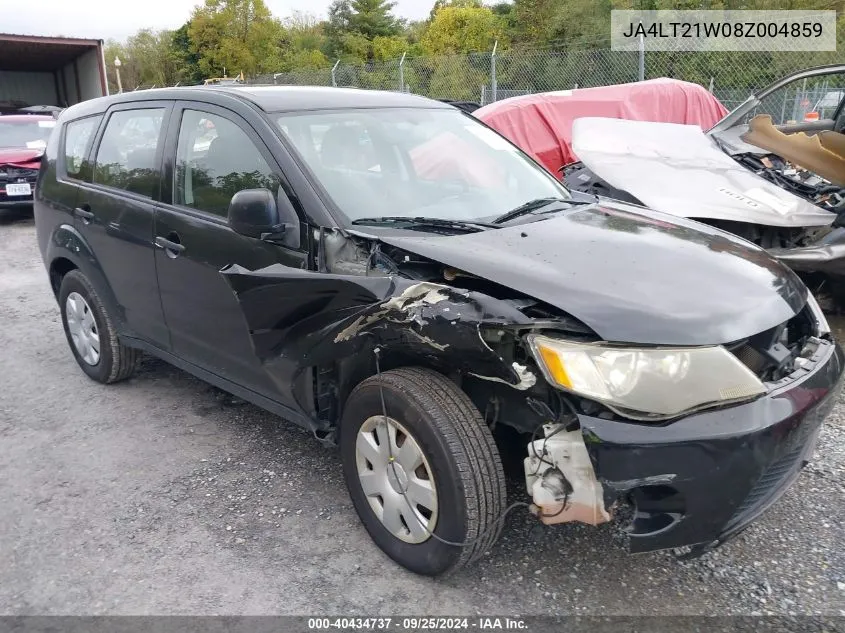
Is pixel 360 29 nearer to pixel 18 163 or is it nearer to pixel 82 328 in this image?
pixel 18 163

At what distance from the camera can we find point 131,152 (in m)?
3.84

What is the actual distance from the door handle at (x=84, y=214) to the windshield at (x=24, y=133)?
798cm

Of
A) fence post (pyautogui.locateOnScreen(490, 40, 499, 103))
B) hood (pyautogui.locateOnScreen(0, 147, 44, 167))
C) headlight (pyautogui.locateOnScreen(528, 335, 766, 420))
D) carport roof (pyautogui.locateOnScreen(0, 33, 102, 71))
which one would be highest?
carport roof (pyautogui.locateOnScreen(0, 33, 102, 71))

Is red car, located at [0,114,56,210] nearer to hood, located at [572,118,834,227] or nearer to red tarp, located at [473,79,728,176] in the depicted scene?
red tarp, located at [473,79,728,176]

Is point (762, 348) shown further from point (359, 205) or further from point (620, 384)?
point (359, 205)

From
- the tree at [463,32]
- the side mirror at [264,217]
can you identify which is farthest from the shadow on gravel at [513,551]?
the tree at [463,32]

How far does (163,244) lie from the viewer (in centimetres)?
348

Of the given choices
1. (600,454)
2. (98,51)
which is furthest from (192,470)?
(98,51)

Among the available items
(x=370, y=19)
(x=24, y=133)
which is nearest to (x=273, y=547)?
(x=24, y=133)

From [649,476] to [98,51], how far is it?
20.9 metres

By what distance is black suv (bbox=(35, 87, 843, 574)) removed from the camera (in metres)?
2.11

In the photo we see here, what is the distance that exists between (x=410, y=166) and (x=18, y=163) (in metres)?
9.75

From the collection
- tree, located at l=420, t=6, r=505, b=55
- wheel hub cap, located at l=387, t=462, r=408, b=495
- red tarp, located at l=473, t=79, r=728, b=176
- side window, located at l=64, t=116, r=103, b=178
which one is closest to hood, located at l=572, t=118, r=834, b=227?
red tarp, located at l=473, t=79, r=728, b=176

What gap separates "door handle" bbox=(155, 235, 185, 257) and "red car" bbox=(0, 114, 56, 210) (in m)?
8.14
